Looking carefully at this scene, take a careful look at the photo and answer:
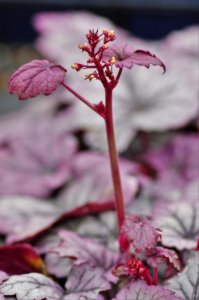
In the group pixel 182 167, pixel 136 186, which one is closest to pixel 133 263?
pixel 136 186

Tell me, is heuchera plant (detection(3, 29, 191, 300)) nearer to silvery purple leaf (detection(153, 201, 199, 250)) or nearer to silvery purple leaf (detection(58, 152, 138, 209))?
silvery purple leaf (detection(153, 201, 199, 250))

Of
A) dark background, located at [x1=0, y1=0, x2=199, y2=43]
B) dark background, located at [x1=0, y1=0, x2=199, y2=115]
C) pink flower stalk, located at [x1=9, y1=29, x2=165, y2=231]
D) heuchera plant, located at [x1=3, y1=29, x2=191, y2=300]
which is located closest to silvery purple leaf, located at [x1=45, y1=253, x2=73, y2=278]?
heuchera plant, located at [x1=3, y1=29, x2=191, y2=300]

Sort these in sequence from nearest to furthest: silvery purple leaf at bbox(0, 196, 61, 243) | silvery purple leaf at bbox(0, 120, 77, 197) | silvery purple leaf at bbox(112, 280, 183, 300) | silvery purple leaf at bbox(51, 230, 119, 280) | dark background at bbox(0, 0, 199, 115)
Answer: silvery purple leaf at bbox(112, 280, 183, 300) → silvery purple leaf at bbox(51, 230, 119, 280) → silvery purple leaf at bbox(0, 196, 61, 243) → silvery purple leaf at bbox(0, 120, 77, 197) → dark background at bbox(0, 0, 199, 115)

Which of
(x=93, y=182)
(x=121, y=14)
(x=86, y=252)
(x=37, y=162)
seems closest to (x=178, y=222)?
(x=86, y=252)

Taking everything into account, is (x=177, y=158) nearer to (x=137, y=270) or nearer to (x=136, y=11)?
(x=137, y=270)

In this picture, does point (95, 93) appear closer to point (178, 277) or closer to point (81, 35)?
point (81, 35)
